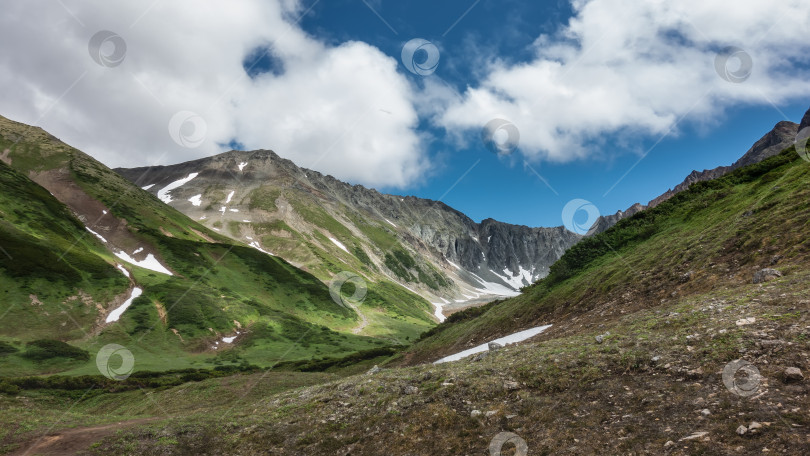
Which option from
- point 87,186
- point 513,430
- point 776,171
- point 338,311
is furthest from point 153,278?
point 776,171

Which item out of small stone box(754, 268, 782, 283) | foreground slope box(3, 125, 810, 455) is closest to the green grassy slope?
foreground slope box(3, 125, 810, 455)

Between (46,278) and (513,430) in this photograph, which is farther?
(46,278)

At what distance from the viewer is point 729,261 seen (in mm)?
21812

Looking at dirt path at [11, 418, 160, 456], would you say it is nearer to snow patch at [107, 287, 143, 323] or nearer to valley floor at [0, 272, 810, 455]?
valley floor at [0, 272, 810, 455]

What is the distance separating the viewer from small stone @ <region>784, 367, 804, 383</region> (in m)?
9.69

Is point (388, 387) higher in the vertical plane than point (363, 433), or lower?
higher

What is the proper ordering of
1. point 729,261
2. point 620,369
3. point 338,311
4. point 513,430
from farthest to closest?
point 338,311 < point 729,261 < point 620,369 < point 513,430

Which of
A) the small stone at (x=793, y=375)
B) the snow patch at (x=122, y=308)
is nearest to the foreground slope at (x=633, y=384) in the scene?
the small stone at (x=793, y=375)

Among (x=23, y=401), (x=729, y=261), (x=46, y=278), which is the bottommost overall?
(x=23, y=401)

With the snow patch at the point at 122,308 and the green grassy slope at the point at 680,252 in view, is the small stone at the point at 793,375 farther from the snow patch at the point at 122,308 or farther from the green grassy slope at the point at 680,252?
the snow patch at the point at 122,308

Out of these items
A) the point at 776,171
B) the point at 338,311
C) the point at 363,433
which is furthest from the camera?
the point at 338,311

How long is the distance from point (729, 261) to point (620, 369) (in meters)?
13.9

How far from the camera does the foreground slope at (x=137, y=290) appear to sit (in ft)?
216

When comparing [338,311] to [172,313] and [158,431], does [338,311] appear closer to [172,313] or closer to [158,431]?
[172,313]
